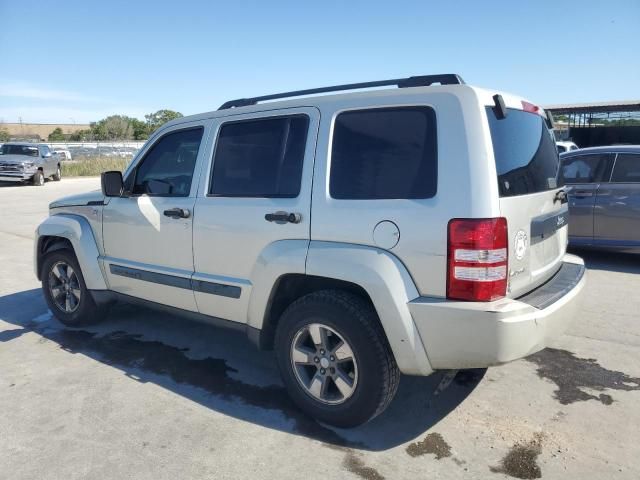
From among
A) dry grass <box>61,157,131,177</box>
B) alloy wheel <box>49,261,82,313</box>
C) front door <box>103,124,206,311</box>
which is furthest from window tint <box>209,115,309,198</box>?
dry grass <box>61,157,131,177</box>

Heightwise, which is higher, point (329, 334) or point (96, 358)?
point (329, 334)

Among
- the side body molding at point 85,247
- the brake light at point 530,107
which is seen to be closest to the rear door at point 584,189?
the brake light at point 530,107

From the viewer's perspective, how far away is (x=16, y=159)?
21.0 meters

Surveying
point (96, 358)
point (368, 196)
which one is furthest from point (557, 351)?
point (96, 358)

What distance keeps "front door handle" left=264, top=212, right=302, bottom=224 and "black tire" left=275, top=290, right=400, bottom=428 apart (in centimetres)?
47

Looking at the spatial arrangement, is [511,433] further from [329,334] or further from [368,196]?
[368,196]

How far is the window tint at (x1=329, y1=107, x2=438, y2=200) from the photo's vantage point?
9.14ft

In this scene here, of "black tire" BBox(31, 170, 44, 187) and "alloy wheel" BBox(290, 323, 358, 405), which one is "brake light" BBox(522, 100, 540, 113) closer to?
"alloy wheel" BBox(290, 323, 358, 405)

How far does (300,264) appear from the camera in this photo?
3115 mm

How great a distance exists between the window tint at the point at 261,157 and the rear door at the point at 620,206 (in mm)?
5454

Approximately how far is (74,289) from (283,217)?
2800 mm

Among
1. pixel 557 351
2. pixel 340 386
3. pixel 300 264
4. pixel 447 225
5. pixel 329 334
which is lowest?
pixel 557 351

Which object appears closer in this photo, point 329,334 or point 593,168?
point 329,334

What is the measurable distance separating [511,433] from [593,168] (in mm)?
5466
